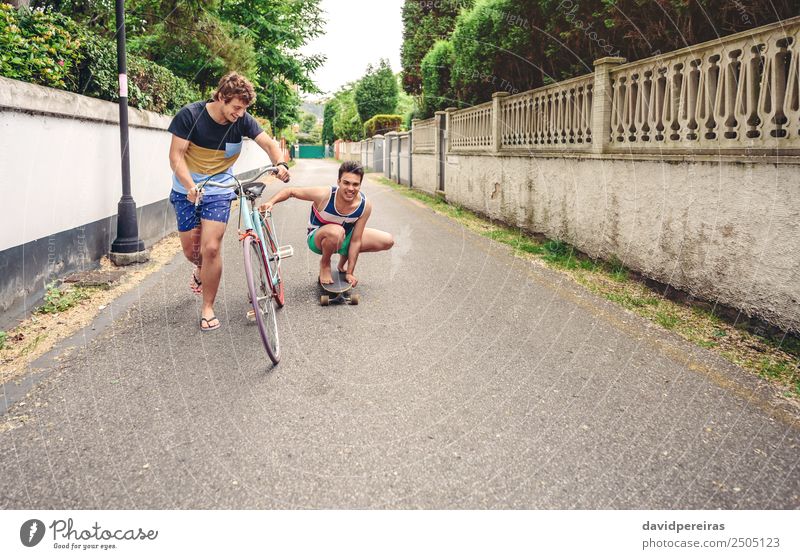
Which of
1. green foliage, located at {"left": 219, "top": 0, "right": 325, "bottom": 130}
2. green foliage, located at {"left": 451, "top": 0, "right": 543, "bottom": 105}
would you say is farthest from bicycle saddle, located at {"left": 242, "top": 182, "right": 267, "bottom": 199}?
green foliage, located at {"left": 219, "top": 0, "right": 325, "bottom": 130}

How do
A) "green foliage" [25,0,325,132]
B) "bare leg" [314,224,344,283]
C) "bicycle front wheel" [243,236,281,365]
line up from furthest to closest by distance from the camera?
"green foliage" [25,0,325,132], "bare leg" [314,224,344,283], "bicycle front wheel" [243,236,281,365]

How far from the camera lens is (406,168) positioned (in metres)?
23.7

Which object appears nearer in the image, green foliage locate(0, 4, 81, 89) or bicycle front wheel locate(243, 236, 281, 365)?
bicycle front wheel locate(243, 236, 281, 365)

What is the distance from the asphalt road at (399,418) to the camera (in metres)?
2.71

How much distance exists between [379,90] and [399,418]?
4988cm

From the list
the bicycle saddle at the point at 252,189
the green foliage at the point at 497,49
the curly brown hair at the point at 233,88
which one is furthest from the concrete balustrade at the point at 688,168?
the curly brown hair at the point at 233,88

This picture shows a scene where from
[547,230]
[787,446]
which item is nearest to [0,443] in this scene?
[787,446]

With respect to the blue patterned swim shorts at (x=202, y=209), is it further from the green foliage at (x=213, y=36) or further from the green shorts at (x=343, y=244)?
the green foliage at (x=213, y=36)

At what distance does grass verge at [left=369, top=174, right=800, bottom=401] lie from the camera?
14.2 ft

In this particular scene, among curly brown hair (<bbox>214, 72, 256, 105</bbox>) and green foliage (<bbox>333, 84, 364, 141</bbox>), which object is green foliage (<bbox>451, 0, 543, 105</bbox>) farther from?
green foliage (<bbox>333, 84, 364, 141</bbox>)

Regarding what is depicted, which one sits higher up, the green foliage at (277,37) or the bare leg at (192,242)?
the green foliage at (277,37)

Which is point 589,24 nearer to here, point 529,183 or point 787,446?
point 529,183

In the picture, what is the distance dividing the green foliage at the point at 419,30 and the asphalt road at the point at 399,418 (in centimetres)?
2596

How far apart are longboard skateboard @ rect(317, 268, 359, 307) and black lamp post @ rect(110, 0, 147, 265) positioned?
2954 mm
